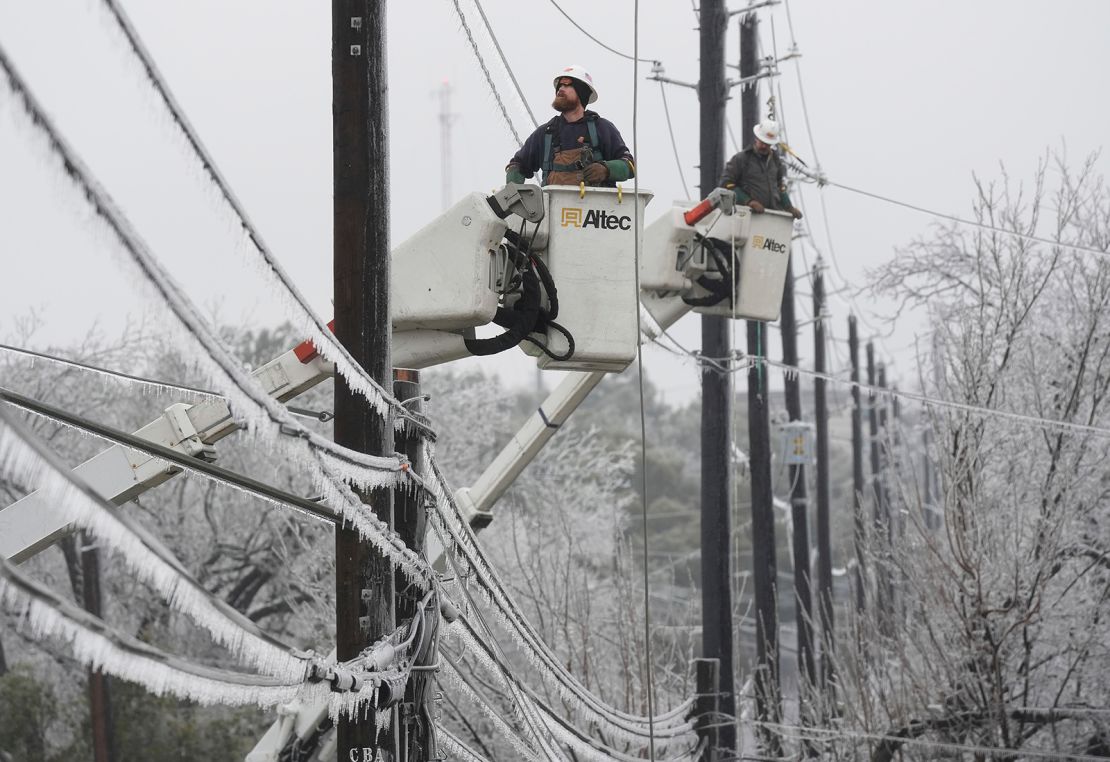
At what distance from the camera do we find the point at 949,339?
15.0 m

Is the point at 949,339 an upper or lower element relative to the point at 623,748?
upper

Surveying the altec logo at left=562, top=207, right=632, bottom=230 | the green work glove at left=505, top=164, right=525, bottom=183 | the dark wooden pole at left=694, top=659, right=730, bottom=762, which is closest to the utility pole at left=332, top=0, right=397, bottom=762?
the altec logo at left=562, top=207, right=632, bottom=230

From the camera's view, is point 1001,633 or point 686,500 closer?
point 1001,633

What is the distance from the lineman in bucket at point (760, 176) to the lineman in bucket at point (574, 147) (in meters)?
2.92

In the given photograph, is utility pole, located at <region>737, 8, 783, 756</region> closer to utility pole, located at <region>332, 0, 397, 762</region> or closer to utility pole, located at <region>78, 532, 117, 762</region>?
utility pole, located at <region>332, 0, 397, 762</region>

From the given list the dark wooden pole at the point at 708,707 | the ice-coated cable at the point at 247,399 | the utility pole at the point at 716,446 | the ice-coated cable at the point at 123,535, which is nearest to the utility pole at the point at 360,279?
the ice-coated cable at the point at 247,399

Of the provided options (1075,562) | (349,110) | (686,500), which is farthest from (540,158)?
(686,500)

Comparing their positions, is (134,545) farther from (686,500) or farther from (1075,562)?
(686,500)

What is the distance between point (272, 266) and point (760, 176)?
21.0ft

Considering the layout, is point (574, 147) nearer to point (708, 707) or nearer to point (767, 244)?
point (767, 244)

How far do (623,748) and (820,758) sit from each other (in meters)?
2.04

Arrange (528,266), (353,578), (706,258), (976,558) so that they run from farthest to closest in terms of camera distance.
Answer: (976,558), (706,258), (528,266), (353,578)

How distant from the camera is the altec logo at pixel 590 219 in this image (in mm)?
7180

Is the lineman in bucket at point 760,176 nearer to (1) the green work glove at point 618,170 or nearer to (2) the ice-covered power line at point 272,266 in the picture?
(1) the green work glove at point 618,170
